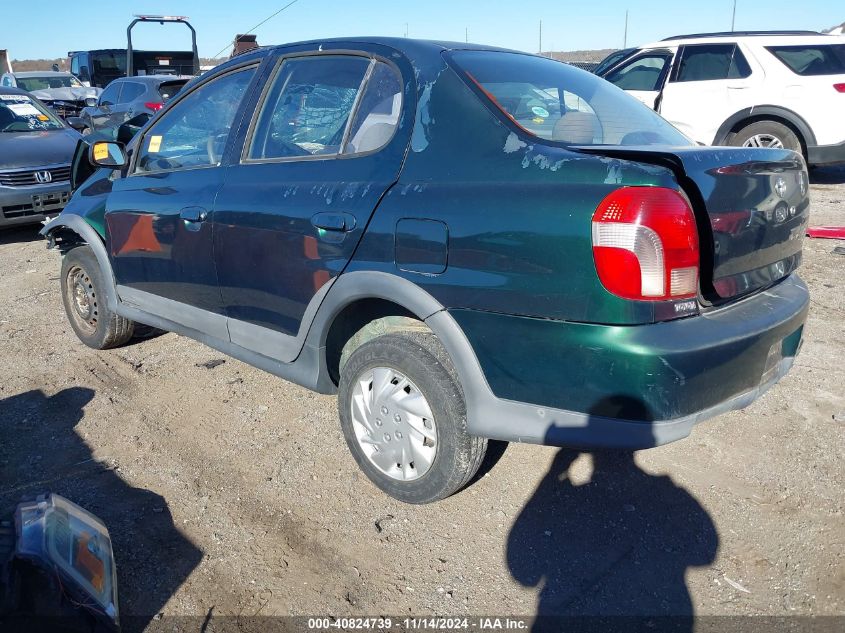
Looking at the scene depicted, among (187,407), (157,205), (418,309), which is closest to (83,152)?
(157,205)

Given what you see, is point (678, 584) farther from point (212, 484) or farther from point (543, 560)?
point (212, 484)

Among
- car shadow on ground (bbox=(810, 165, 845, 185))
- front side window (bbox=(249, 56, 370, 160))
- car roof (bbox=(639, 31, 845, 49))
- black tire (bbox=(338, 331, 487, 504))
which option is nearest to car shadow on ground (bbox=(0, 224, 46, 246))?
front side window (bbox=(249, 56, 370, 160))

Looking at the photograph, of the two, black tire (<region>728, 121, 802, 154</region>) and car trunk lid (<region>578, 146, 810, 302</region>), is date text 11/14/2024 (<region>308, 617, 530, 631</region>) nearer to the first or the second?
car trunk lid (<region>578, 146, 810, 302</region>)

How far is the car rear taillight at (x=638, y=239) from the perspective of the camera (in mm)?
2184

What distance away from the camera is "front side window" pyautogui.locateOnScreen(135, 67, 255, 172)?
352 cm

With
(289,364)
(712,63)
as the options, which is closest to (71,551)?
(289,364)

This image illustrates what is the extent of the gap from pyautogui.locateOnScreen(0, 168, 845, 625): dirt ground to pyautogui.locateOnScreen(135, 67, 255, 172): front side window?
1298 millimetres

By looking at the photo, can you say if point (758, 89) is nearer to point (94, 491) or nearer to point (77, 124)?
point (94, 491)

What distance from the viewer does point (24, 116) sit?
8969mm

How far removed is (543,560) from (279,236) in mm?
1690

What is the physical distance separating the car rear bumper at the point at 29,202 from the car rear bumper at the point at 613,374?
699cm

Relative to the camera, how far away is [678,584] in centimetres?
249

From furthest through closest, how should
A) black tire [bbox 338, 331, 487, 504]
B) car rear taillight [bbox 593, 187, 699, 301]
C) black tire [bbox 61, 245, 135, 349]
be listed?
black tire [bbox 61, 245, 135, 349] < black tire [bbox 338, 331, 487, 504] < car rear taillight [bbox 593, 187, 699, 301]

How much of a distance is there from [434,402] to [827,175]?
1016cm
